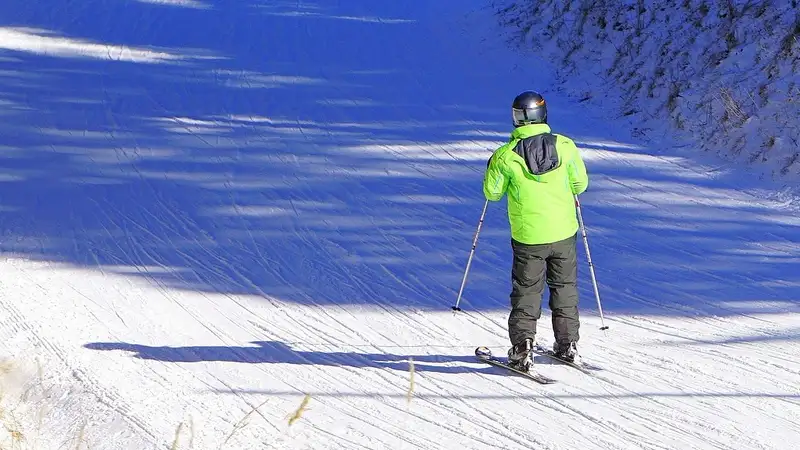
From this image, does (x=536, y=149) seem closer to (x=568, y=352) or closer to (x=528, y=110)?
(x=528, y=110)

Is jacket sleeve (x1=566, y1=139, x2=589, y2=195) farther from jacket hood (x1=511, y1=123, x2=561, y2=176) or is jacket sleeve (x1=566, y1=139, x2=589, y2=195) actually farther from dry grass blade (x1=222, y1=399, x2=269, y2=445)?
dry grass blade (x1=222, y1=399, x2=269, y2=445)

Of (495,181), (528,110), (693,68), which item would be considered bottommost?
(495,181)

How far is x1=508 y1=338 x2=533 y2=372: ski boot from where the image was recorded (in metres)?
7.07

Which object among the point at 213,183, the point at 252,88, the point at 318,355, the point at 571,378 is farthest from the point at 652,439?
the point at 252,88

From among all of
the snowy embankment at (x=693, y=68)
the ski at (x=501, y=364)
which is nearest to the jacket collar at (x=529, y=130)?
the ski at (x=501, y=364)

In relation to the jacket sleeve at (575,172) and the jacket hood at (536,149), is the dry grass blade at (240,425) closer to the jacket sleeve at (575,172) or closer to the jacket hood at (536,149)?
the jacket hood at (536,149)

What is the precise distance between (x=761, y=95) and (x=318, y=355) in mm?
7030

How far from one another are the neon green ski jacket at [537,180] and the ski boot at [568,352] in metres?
0.83

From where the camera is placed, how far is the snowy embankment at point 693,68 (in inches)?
457

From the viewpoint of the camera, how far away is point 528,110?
6.75 m

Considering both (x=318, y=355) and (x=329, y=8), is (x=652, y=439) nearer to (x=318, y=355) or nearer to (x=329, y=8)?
(x=318, y=355)

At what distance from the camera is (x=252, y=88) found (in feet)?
51.6

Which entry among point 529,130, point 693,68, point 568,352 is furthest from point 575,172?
point 693,68

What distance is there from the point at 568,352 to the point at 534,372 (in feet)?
1.01
